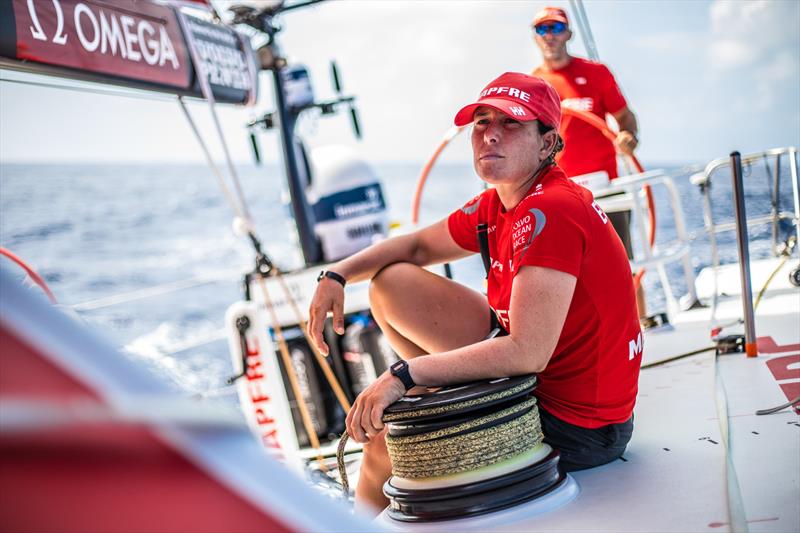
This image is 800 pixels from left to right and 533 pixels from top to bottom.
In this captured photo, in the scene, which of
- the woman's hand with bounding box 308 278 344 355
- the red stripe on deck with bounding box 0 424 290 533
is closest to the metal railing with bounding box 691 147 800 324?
the woman's hand with bounding box 308 278 344 355

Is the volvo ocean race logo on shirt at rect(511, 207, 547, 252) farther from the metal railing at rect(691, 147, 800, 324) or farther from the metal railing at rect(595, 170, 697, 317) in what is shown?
the metal railing at rect(691, 147, 800, 324)

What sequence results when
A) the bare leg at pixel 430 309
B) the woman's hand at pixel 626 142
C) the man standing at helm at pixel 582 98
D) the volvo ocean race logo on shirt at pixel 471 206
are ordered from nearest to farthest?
the bare leg at pixel 430 309, the volvo ocean race logo on shirt at pixel 471 206, the woman's hand at pixel 626 142, the man standing at helm at pixel 582 98

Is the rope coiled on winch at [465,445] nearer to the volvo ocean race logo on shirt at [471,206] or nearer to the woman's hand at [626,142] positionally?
the volvo ocean race logo on shirt at [471,206]

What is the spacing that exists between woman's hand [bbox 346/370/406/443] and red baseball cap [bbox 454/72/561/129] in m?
0.56

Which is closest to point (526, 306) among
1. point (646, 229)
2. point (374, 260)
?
point (374, 260)

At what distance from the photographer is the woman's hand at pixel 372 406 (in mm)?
1401

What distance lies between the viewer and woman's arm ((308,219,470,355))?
1907mm

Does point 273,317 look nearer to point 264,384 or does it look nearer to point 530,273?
point 264,384

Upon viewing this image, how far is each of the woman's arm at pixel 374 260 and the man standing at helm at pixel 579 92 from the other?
1.67 meters

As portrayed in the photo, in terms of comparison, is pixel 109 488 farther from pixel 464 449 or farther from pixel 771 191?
pixel 771 191

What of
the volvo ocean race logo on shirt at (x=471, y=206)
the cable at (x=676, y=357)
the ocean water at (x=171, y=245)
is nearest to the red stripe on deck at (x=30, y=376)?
the volvo ocean race logo on shirt at (x=471, y=206)

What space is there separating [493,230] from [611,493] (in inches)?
23.7

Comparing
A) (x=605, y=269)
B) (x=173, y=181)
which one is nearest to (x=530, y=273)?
(x=605, y=269)

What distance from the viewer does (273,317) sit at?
4863 mm
